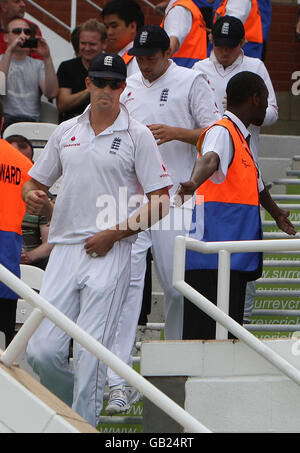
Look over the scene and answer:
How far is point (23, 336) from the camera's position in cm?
509

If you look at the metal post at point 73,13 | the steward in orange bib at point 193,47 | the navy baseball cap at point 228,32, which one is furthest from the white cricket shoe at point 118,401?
the metal post at point 73,13

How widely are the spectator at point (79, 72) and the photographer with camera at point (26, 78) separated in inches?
5.0

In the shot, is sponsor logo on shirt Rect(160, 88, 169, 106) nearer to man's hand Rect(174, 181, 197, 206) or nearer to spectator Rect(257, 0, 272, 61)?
man's hand Rect(174, 181, 197, 206)

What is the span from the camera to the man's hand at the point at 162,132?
24.6 ft

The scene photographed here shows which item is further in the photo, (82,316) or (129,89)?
(129,89)

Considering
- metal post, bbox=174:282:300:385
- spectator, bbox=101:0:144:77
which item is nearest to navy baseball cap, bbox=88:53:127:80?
metal post, bbox=174:282:300:385

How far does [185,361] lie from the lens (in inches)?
244

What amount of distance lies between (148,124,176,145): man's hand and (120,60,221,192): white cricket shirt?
0.25 metres

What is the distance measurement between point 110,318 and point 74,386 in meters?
0.39

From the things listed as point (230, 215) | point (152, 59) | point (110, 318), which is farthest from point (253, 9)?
point (110, 318)

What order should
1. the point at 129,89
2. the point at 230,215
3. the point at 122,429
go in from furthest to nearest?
the point at 129,89 → the point at 122,429 → the point at 230,215

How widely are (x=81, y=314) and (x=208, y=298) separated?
89cm

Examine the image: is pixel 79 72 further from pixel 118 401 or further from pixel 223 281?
pixel 223 281

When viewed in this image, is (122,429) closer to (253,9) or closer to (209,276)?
(209,276)
